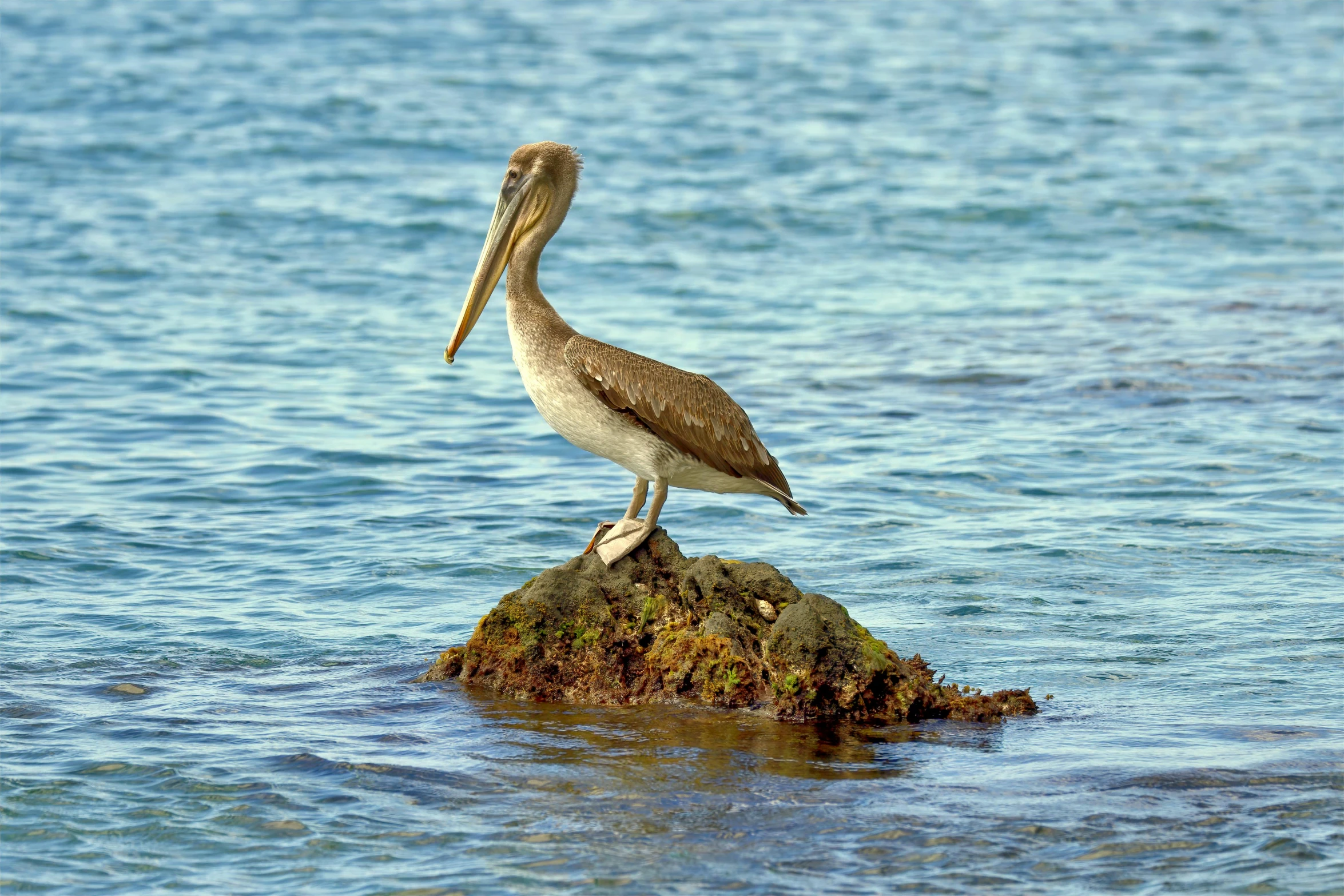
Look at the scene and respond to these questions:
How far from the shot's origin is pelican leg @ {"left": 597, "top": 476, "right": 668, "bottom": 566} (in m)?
7.24

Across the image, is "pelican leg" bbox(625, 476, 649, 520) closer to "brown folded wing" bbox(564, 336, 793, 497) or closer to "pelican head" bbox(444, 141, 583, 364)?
"brown folded wing" bbox(564, 336, 793, 497)

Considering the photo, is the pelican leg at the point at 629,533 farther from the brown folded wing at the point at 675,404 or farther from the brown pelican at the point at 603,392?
the brown folded wing at the point at 675,404

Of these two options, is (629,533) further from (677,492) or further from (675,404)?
(677,492)

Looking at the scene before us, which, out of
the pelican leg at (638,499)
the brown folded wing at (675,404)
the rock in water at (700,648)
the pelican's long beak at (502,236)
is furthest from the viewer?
the pelican's long beak at (502,236)

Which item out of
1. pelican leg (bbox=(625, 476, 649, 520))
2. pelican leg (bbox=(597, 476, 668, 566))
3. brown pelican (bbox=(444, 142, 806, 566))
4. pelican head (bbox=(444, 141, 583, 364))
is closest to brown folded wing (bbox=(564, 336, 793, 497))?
brown pelican (bbox=(444, 142, 806, 566))

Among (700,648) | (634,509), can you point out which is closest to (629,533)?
(634,509)

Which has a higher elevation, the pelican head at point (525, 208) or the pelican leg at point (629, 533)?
the pelican head at point (525, 208)

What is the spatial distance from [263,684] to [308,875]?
2273 mm

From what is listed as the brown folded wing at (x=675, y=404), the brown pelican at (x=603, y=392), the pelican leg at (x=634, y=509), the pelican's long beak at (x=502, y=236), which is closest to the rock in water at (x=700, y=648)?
the pelican leg at (x=634, y=509)

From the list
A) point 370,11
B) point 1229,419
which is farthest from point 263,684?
point 370,11

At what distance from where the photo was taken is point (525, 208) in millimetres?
7543

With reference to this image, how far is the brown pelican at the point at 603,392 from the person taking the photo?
7027mm

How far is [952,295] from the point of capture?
58.9ft

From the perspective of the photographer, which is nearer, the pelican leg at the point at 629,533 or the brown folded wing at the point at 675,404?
the brown folded wing at the point at 675,404
